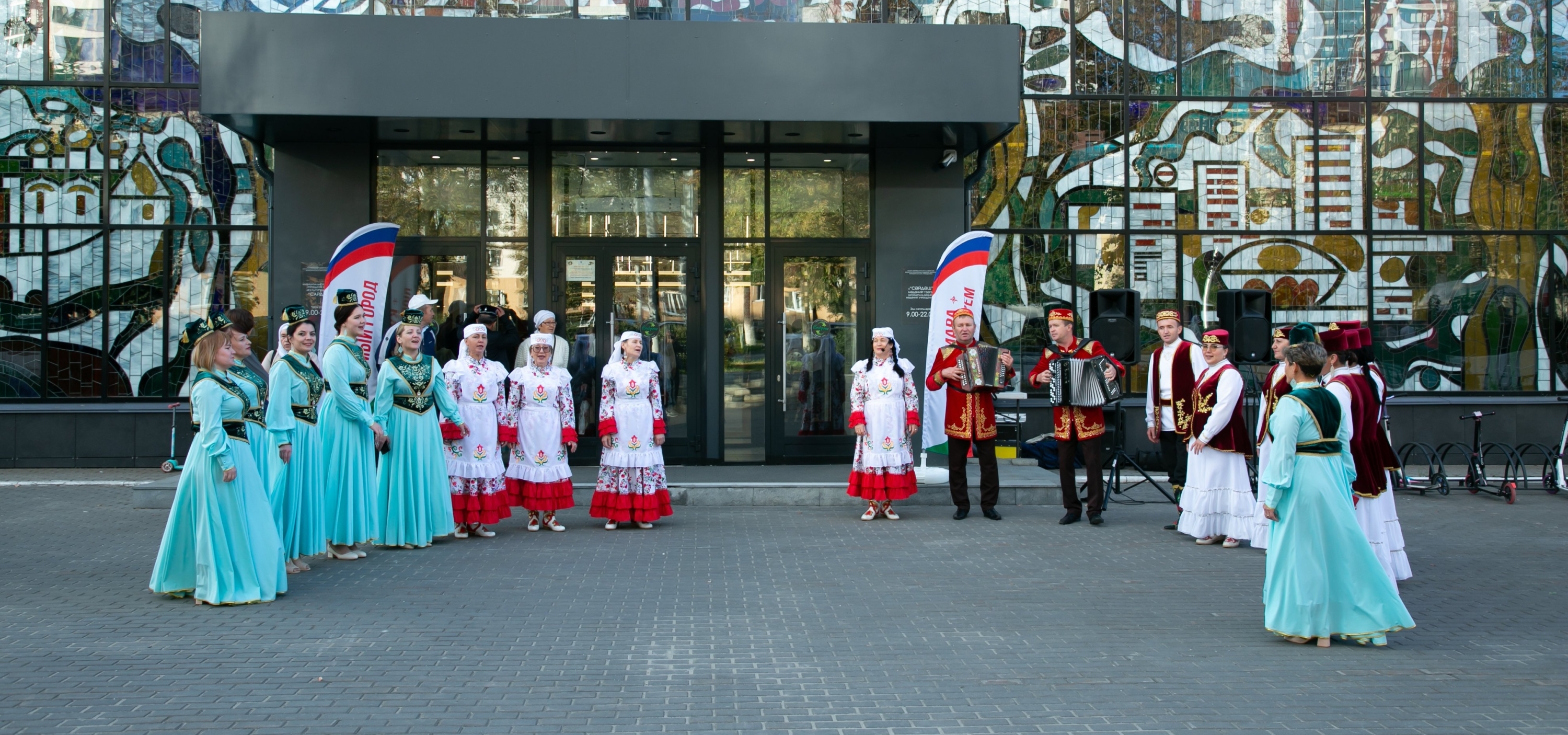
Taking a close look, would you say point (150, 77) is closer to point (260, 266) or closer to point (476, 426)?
point (260, 266)

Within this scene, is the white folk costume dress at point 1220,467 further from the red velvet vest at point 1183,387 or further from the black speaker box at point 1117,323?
the black speaker box at point 1117,323

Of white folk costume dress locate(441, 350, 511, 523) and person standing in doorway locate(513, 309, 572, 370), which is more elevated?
person standing in doorway locate(513, 309, 572, 370)

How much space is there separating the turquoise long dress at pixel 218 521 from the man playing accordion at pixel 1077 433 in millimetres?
6900

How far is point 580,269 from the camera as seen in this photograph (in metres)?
15.8

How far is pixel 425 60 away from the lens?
13.5 m

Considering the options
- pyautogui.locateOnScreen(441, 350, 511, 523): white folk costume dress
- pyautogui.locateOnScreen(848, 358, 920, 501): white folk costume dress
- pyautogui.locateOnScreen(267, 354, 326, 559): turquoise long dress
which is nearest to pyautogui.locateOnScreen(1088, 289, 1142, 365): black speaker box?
pyautogui.locateOnScreen(848, 358, 920, 501): white folk costume dress

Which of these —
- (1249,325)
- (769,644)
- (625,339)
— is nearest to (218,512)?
(769,644)

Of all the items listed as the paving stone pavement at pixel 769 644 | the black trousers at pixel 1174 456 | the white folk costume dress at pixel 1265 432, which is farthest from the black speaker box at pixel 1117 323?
the paving stone pavement at pixel 769 644

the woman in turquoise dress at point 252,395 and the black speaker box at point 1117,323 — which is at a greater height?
the black speaker box at point 1117,323

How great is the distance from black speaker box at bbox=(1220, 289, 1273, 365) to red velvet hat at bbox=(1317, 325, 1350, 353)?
345 cm

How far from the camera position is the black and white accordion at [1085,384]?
11.4m

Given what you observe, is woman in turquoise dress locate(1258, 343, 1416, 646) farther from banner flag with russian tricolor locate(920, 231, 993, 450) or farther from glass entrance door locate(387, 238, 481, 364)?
glass entrance door locate(387, 238, 481, 364)

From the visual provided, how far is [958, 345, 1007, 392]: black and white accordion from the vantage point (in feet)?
38.6

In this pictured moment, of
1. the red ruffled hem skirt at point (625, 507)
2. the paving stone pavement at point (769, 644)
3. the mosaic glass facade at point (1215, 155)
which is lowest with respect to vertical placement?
the paving stone pavement at point (769, 644)
